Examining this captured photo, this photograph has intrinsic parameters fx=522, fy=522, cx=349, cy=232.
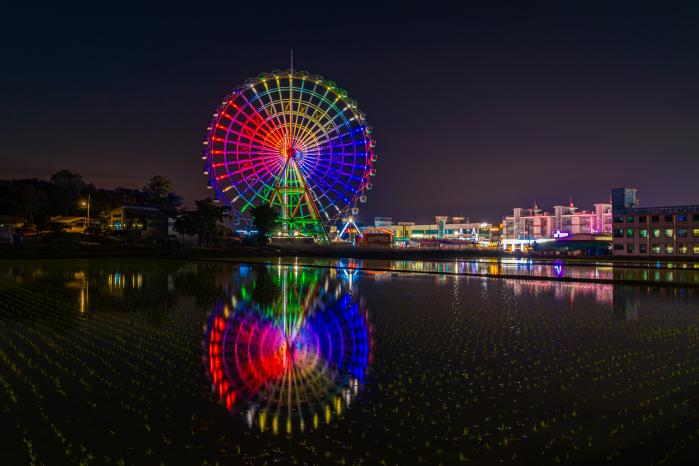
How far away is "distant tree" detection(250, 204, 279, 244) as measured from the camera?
67375 millimetres

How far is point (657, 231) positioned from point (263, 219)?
60.7 m

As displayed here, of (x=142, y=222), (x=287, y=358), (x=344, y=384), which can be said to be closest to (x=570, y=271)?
(x=287, y=358)

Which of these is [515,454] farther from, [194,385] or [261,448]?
[194,385]

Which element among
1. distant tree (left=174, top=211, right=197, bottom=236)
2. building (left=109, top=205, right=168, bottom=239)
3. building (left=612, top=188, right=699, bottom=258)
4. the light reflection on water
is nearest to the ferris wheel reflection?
the light reflection on water

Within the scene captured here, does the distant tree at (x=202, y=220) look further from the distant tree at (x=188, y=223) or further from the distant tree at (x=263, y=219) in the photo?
the distant tree at (x=263, y=219)

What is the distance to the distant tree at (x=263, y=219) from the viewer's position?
221ft

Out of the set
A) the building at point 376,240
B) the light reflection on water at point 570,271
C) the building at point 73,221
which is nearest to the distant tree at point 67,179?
the building at point 73,221

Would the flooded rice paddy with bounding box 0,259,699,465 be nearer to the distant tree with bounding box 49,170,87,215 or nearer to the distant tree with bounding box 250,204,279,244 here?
the distant tree with bounding box 250,204,279,244

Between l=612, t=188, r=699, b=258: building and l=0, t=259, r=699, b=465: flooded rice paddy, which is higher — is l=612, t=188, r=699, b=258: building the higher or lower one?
the higher one

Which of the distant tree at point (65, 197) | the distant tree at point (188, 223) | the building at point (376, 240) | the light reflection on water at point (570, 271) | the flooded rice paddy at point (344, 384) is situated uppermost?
the distant tree at point (65, 197)

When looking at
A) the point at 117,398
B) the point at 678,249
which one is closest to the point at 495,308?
the point at 117,398

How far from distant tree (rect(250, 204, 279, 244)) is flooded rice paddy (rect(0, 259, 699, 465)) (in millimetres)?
49402

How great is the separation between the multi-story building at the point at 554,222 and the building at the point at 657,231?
58458mm

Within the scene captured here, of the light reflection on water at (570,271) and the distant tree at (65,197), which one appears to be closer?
the light reflection on water at (570,271)
